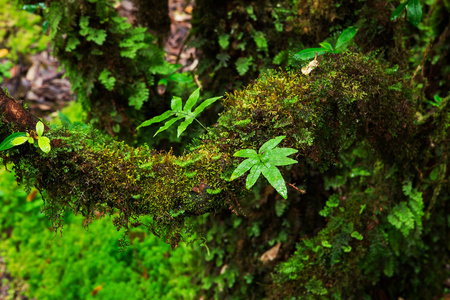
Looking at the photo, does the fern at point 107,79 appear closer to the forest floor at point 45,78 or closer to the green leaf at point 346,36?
the green leaf at point 346,36

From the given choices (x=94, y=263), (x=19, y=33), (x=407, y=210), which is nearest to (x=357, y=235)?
(x=407, y=210)

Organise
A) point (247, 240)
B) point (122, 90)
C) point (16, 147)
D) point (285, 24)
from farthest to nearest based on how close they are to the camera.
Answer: point (247, 240)
point (122, 90)
point (285, 24)
point (16, 147)

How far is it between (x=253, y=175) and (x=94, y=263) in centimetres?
312

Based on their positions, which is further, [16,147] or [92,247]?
[92,247]

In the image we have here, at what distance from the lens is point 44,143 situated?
146 centimetres

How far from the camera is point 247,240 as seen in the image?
10.1 ft

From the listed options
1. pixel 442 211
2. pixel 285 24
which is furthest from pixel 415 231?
pixel 285 24

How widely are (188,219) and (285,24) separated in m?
1.70

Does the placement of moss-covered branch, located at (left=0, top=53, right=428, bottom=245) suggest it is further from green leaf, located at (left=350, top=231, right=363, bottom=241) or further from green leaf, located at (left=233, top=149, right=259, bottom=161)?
green leaf, located at (left=350, top=231, right=363, bottom=241)

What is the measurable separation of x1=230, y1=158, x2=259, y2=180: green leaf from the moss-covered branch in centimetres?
10

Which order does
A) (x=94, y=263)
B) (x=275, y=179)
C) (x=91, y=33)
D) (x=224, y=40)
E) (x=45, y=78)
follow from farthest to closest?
(x=45, y=78), (x=94, y=263), (x=224, y=40), (x=91, y=33), (x=275, y=179)

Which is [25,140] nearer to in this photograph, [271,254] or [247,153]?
[247,153]

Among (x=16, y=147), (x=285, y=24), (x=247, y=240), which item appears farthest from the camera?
(x=247, y=240)

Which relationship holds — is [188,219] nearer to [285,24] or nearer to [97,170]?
[97,170]
